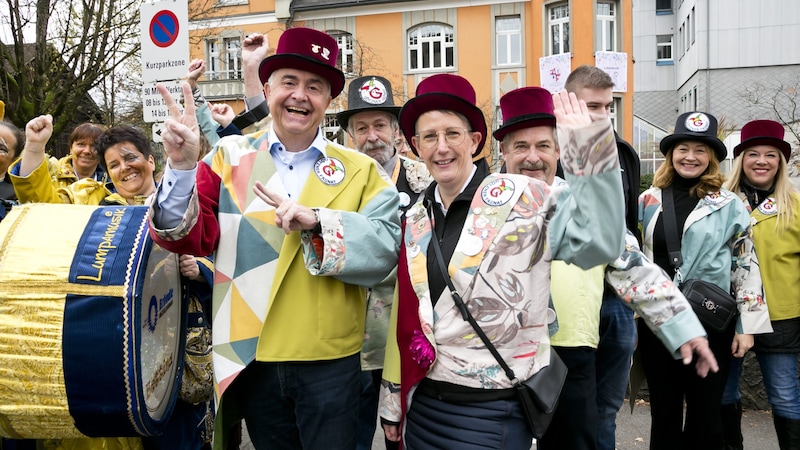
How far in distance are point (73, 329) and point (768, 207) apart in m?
4.00

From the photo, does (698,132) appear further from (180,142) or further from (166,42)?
(166,42)

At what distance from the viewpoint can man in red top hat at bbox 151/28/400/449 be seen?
6.93 feet

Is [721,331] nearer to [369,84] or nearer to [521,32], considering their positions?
[369,84]

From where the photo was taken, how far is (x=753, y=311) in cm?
349

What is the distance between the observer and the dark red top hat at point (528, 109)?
2.85m

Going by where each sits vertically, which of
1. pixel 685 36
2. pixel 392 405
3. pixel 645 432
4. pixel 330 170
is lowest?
pixel 645 432

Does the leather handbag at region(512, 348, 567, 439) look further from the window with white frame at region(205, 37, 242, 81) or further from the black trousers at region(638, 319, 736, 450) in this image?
the window with white frame at region(205, 37, 242, 81)

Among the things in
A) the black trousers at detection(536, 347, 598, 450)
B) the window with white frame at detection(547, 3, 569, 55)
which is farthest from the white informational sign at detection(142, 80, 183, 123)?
the window with white frame at detection(547, 3, 569, 55)

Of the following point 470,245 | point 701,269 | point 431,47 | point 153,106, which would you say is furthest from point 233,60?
point 470,245

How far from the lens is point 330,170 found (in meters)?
2.36

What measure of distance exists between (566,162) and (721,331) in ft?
7.40

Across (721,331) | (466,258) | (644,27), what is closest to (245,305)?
(466,258)

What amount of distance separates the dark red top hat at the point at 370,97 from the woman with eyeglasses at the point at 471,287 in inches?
63.3

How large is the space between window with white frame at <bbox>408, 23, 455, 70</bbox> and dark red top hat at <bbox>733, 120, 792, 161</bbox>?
2006 cm
